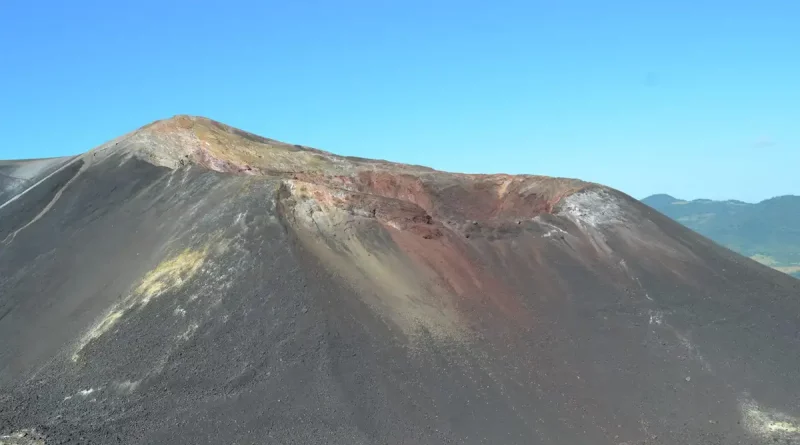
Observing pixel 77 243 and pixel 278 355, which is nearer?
pixel 278 355

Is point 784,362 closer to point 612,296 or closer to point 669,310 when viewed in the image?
point 669,310

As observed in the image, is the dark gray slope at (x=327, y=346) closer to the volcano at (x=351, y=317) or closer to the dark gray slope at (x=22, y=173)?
the volcano at (x=351, y=317)

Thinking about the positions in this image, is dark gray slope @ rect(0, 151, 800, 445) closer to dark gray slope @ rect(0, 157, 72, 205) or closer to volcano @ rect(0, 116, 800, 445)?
volcano @ rect(0, 116, 800, 445)

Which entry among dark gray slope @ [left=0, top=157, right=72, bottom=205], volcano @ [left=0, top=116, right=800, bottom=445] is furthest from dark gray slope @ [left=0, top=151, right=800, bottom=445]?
dark gray slope @ [left=0, top=157, right=72, bottom=205]

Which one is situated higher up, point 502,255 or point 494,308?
point 502,255

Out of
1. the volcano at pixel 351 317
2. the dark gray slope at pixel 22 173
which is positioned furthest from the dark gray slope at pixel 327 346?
the dark gray slope at pixel 22 173

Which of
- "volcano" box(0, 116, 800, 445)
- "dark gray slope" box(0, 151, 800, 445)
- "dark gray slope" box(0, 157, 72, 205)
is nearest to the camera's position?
"dark gray slope" box(0, 151, 800, 445)

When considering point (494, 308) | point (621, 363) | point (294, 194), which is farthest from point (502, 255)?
point (294, 194)
